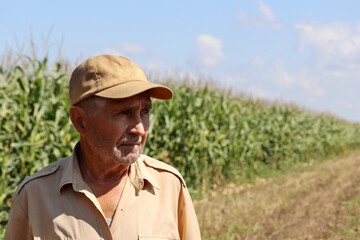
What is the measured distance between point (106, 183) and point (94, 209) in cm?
13

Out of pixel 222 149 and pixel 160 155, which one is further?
pixel 222 149

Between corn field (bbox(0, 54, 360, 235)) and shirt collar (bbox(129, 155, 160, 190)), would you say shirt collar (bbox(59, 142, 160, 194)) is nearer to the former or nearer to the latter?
shirt collar (bbox(129, 155, 160, 190))

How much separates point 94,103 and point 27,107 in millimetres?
4621

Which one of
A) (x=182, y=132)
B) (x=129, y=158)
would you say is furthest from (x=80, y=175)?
(x=182, y=132)

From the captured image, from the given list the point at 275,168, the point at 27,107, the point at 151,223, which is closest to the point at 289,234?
the point at 27,107

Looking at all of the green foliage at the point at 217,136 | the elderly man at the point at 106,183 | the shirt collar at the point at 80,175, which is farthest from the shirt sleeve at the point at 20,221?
the green foliage at the point at 217,136

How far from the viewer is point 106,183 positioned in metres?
1.84

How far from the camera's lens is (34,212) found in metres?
1.77

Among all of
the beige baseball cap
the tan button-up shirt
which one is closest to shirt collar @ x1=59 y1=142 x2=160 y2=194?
the tan button-up shirt

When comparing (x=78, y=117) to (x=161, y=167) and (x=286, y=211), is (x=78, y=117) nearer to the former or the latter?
(x=161, y=167)

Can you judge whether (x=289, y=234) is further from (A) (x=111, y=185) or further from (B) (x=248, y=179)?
(B) (x=248, y=179)

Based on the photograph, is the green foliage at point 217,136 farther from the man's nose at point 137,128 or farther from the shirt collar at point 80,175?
the man's nose at point 137,128

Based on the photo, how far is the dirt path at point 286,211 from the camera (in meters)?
5.94

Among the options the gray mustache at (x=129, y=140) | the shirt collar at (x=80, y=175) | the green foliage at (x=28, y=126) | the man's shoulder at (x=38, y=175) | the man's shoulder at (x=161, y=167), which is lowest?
the green foliage at (x=28, y=126)
